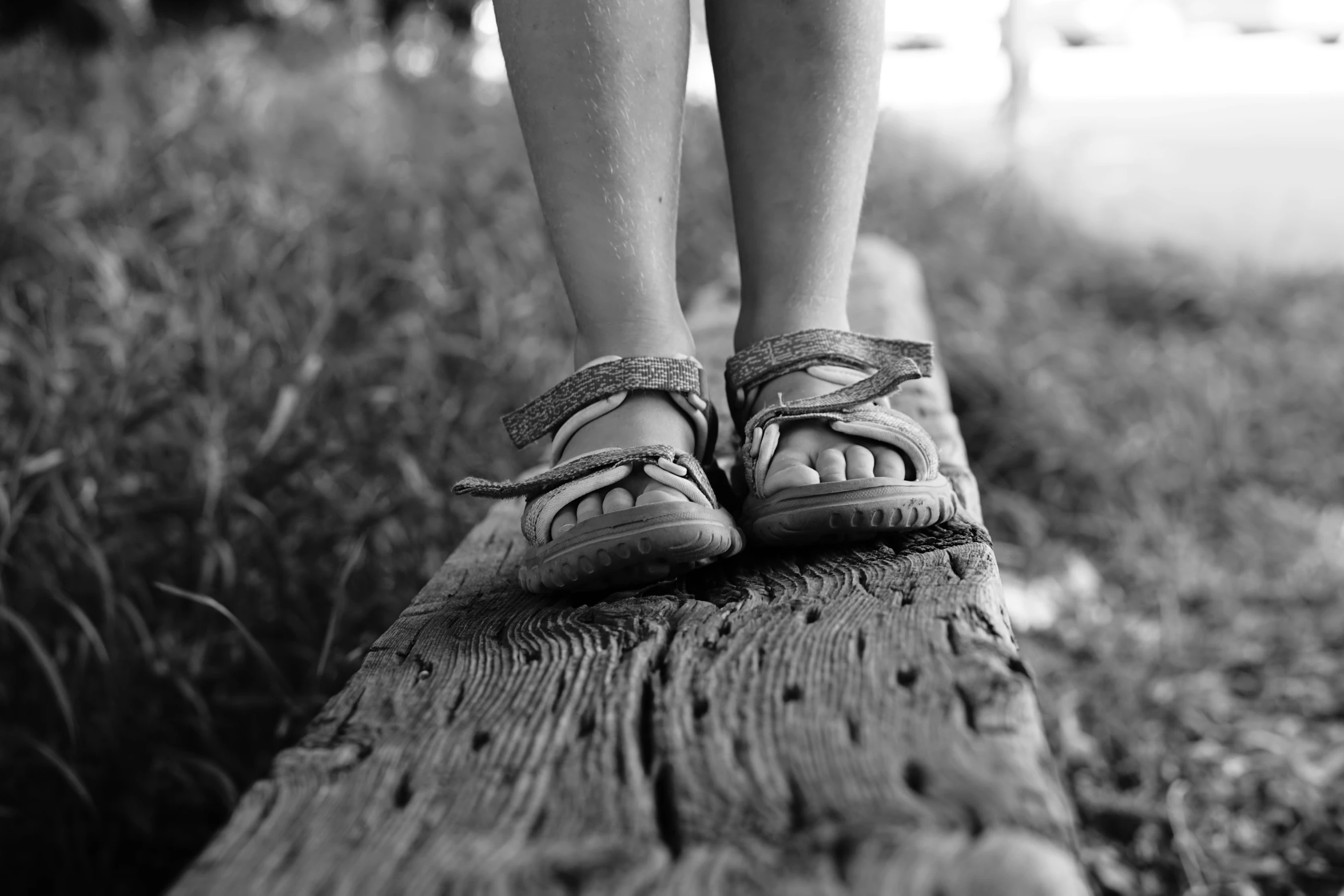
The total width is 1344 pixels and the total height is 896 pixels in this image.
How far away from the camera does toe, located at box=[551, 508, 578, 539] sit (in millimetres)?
1083

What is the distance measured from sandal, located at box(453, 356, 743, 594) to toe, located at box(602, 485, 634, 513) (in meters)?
0.01

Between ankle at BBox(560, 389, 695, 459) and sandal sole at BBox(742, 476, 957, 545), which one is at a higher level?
ankle at BBox(560, 389, 695, 459)

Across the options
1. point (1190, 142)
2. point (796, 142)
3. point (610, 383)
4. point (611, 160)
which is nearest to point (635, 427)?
point (610, 383)

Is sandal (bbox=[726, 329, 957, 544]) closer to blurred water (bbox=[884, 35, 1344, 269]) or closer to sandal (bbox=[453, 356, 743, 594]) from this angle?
sandal (bbox=[453, 356, 743, 594])

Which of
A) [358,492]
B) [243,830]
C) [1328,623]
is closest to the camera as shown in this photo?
[243,830]

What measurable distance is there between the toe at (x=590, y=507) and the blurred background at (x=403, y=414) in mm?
477

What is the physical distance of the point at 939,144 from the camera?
5.47 m

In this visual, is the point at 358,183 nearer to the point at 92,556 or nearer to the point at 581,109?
the point at 92,556

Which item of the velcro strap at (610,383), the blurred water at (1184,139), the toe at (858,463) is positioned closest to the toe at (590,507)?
the velcro strap at (610,383)

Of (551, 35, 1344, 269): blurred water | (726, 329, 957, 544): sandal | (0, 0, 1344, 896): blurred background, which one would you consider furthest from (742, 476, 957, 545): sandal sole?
(551, 35, 1344, 269): blurred water

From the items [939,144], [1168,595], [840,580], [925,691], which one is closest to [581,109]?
[840,580]

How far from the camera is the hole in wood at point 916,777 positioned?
68cm

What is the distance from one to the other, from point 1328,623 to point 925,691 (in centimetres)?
206

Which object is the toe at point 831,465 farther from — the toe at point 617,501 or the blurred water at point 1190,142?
the blurred water at point 1190,142
